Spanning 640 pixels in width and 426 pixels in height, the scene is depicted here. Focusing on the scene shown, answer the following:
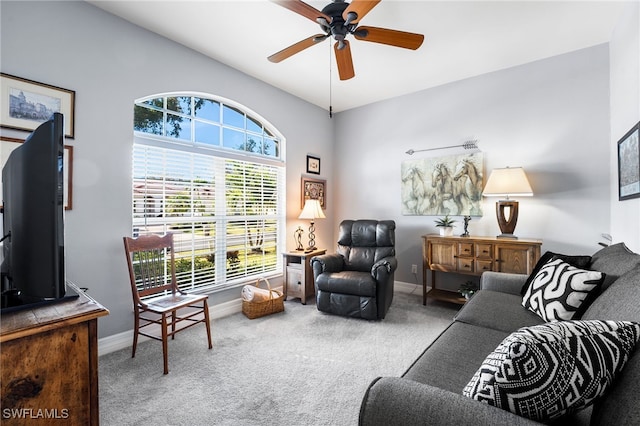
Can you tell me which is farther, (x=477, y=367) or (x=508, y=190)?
(x=508, y=190)

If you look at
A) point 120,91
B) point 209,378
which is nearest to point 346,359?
point 209,378

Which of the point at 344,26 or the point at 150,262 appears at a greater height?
the point at 344,26

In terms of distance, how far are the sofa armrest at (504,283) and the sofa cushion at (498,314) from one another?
0.16 metres

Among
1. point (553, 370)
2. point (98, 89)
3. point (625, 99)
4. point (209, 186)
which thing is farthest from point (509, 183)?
point (98, 89)

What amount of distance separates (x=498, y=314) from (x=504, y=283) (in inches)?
24.7

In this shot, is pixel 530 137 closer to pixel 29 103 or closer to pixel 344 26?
pixel 344 26

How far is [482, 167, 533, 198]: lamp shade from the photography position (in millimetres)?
2928

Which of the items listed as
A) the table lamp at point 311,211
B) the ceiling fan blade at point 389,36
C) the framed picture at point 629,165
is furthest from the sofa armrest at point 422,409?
the table lamp at point 311,211

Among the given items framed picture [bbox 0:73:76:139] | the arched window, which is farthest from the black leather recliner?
framed picture [bbox 0:73:76:139]

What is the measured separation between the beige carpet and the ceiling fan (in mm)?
2383

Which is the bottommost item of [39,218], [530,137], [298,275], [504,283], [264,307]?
[264,307]

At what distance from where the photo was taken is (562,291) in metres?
1.54

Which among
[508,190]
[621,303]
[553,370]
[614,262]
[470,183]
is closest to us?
[553,370]

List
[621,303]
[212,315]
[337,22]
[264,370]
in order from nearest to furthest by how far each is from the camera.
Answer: [621,303] < [337,22] < [264,370] < [212,315]
